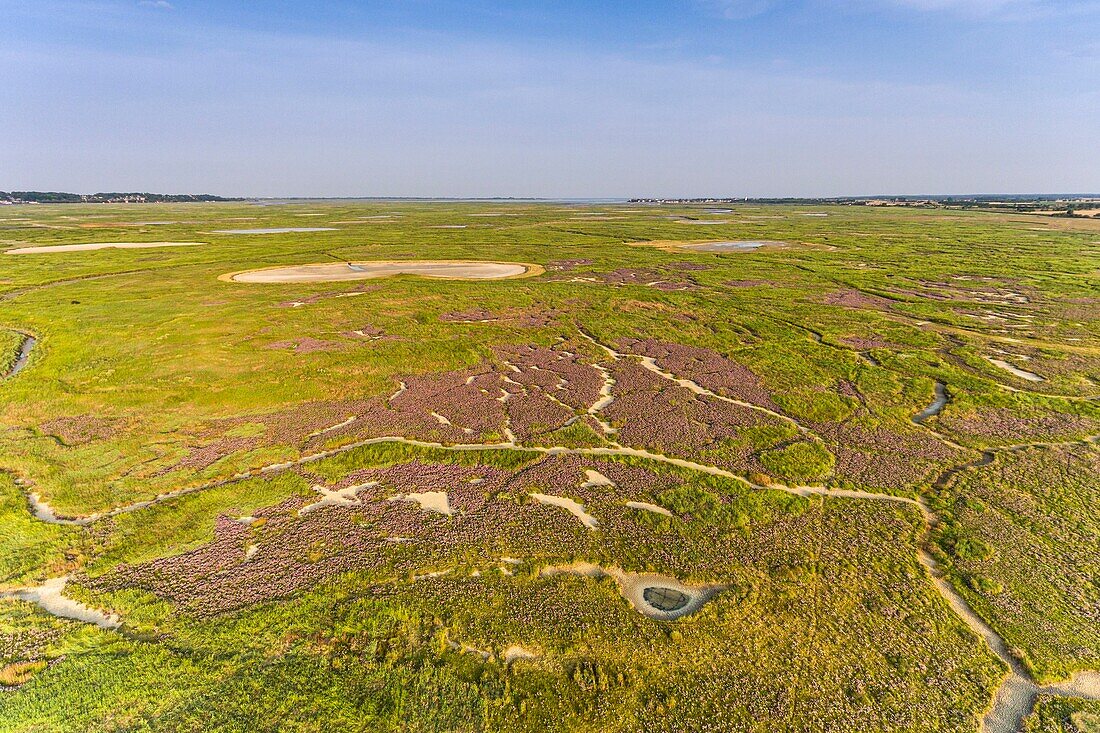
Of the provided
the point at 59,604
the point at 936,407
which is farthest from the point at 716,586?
the point at 936,407

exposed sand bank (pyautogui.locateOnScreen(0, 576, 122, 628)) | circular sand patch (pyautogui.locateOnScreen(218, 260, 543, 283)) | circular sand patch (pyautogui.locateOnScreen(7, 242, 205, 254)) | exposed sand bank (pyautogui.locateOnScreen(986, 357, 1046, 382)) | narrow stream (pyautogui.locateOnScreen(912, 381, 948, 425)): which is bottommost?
exposed sand bank (pyautogui.locateOnScreen(0, 576, 122, 628))

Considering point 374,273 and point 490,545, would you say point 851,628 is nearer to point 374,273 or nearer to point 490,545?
point 490,545

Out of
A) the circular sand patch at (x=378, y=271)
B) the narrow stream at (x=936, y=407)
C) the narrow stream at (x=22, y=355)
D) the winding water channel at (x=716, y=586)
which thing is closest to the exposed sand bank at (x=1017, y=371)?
the narrow stream at (x=936, y=407)

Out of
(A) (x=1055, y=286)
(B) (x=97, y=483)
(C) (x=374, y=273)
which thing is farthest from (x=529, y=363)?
(A) (x=1055, y=286)

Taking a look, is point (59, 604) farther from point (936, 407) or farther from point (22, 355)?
point (936, 407)

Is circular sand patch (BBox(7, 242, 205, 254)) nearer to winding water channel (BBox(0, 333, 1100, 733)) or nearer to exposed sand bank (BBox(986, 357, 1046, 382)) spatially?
winding water channel (BBox(0, 333, 1100, 733))

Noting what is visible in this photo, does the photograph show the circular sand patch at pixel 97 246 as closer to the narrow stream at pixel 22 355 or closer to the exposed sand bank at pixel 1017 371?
the narrow stream at pixel 22 355

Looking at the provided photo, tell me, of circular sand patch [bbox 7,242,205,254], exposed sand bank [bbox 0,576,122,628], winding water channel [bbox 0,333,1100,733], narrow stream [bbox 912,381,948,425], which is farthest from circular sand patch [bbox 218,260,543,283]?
exposed sand bank [bbox 0,576,122,628]

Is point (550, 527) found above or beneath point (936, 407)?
beneath
